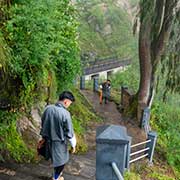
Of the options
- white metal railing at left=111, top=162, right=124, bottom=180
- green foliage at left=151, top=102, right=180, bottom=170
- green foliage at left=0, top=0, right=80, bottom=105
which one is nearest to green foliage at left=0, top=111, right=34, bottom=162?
green foliage at left=0, top=0, right=80, bottom=105

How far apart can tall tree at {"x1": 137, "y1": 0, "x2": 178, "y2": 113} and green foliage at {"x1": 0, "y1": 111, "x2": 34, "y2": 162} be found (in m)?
6.60

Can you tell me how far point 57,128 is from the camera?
5.10 meters

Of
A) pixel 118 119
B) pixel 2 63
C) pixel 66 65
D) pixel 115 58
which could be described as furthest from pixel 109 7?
pixel 2 63

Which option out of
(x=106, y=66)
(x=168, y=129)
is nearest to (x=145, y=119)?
(x=168, y=129)

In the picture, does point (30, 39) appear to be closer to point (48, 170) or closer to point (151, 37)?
point (48, 170)

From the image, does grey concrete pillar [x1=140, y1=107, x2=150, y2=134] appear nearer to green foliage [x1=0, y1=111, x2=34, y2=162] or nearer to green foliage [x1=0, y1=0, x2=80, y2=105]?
green foliage [x1=0, y1=111, x2=34, y2=162]

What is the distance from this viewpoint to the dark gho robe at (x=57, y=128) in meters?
5.08

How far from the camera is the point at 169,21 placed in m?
11.6

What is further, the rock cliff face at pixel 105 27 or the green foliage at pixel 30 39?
the rock cliff face at pixel 105 27

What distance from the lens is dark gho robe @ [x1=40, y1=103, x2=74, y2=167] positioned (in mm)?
5082

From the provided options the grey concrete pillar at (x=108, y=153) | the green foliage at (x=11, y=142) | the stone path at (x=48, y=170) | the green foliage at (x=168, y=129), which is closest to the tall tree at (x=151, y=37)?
the green foliage at (x=168, y=129)

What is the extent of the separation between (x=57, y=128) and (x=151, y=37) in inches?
334

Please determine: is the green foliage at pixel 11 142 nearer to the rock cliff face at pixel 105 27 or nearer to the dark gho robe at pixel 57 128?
the dark gho robe at pixel 57 128

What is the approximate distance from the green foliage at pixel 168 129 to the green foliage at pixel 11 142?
5.23 meters
